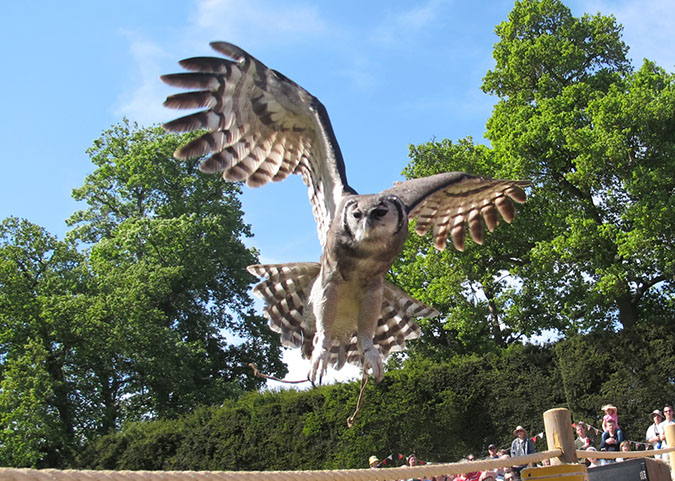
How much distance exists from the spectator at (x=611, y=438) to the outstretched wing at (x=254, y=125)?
4869mm

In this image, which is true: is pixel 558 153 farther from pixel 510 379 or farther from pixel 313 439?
pixel 313 439

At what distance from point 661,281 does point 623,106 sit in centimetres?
426

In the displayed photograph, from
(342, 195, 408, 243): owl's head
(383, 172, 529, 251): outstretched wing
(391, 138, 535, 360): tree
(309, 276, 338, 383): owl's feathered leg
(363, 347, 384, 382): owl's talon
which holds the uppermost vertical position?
(391, 138, 535, 360): tree

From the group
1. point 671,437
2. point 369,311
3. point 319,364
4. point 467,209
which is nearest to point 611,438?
point 671,437

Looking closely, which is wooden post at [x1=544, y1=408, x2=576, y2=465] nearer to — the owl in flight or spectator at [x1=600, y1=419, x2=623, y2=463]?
the owl in flight

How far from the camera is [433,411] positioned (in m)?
13.1

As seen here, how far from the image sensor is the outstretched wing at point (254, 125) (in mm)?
4738

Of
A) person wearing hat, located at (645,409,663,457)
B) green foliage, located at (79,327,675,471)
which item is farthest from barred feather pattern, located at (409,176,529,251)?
green foliage, located at (79,327,675,471)

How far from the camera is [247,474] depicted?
Result: 6.35 ft

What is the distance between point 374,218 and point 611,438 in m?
5.33

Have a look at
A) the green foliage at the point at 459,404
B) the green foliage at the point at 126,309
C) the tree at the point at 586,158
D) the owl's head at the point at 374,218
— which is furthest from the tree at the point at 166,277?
the owl's head at the point at 374,218

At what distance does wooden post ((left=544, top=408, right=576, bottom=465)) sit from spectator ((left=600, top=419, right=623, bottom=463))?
4.39 metres

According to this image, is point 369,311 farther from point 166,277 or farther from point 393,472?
point 166,277

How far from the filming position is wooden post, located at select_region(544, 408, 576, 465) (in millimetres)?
3789
